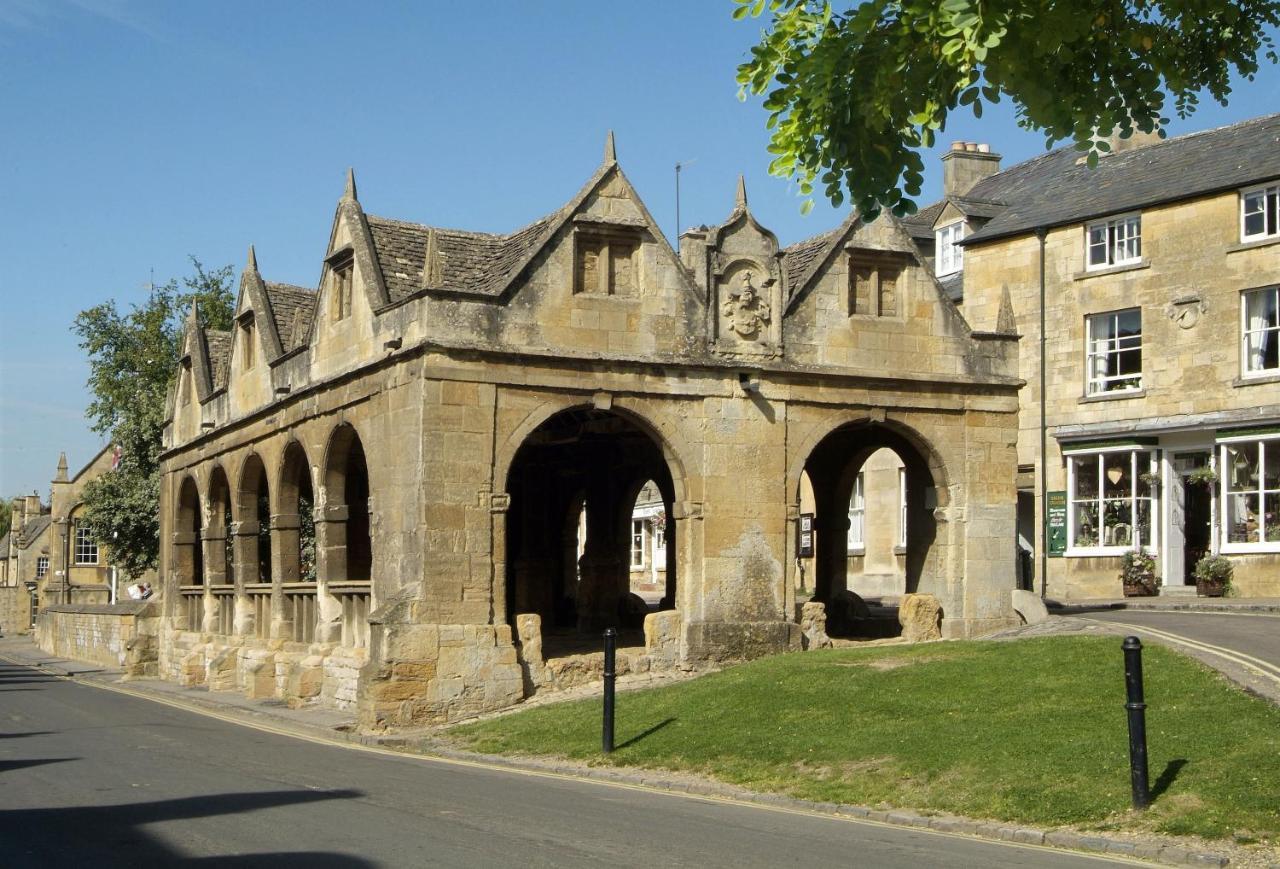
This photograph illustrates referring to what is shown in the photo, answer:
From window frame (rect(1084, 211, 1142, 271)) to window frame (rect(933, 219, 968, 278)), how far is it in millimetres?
5590

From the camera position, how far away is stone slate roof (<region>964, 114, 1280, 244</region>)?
32719 mm

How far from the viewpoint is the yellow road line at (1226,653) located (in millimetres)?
15156

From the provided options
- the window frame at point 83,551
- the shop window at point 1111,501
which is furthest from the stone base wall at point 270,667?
the window frame at point 83,551

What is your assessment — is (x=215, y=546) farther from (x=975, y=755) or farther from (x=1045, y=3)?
(x=1045, y=3)

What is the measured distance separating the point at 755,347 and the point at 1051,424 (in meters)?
15.6

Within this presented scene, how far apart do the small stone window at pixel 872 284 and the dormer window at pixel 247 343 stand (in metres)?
11.6

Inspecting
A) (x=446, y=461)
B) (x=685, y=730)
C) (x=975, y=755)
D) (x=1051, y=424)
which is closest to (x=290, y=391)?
(x=446, y=461)

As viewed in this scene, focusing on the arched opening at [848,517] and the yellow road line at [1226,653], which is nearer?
the yellow road line at [1226,653]

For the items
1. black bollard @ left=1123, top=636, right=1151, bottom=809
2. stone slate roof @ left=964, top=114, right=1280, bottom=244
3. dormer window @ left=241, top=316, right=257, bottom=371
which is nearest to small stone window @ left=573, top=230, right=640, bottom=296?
dormer window @ left=241, top=316, right=257, bottom=371

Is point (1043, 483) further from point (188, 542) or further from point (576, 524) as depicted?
point (188, 542)

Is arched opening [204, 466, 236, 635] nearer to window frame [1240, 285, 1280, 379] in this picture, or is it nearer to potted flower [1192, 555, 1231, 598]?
potted flower [1192, 555, 1231, 598]

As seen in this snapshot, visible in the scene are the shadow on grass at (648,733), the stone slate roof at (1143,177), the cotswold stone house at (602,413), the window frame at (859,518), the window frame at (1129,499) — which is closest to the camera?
the shadow on grass at (648,733)

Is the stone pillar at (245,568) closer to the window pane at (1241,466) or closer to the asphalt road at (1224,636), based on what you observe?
the asphalt road at (1224,636)

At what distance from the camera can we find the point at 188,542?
1347 inches
